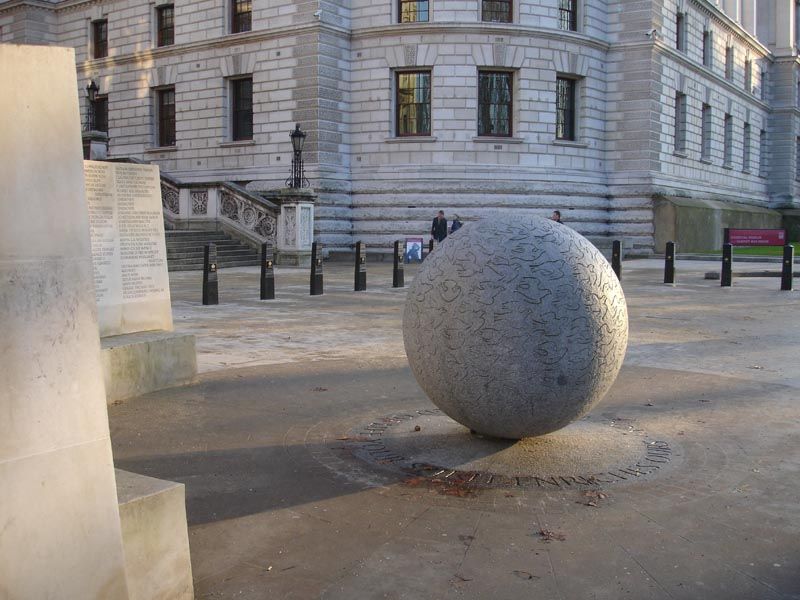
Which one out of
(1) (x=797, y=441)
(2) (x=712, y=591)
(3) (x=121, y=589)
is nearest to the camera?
(3) (x=121, y=589)

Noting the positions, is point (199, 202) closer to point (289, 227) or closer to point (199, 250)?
point (199, 250)

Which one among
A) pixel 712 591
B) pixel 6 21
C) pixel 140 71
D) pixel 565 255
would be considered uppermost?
pixel 6 21

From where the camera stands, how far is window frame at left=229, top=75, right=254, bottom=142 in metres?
34.2

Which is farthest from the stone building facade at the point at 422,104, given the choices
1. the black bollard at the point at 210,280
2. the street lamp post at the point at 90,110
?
the black bollard at the point at 210,280

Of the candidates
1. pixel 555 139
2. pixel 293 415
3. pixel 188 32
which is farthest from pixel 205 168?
pixel 293 415

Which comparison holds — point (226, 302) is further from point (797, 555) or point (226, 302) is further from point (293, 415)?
point (797, 555)

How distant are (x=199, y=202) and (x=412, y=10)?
10726mm

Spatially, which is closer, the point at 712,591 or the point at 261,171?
the point at 712,591

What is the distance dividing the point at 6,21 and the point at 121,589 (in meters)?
46.0

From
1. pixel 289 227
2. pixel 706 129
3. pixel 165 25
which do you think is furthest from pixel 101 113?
pixel 706 129

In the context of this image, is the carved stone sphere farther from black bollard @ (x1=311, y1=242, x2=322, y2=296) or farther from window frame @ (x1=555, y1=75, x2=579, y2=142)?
window frame @ (x1=555, y1=75, x2=579, y2=142)

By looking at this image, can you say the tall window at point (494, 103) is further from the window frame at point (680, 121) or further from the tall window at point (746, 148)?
the tall window at point (746, 148)

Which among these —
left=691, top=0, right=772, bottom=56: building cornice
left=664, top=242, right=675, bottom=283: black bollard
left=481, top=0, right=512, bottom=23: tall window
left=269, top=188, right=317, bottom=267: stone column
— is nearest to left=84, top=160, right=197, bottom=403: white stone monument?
left=664, top=242, right=675, bottom=283: black bollard

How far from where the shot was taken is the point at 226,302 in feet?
52.6
